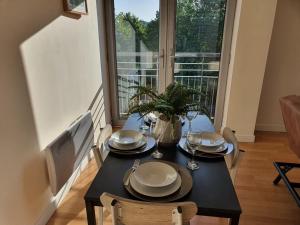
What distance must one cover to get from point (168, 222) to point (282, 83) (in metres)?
2.93

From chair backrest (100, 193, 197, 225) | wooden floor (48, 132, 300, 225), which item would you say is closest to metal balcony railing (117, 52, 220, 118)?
wooden floor (48, 132, 300, 225)

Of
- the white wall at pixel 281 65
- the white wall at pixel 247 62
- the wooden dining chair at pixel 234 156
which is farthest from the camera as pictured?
the white wall at pixel 281 65

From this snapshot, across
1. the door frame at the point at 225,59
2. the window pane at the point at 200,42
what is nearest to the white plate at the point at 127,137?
the window pane at the point at 200,42

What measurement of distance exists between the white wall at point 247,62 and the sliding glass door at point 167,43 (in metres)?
0.29

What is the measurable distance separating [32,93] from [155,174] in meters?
1.00

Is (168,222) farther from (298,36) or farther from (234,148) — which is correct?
(298,36)

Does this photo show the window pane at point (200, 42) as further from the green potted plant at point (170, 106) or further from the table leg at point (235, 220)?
the table leg at point (235, 220)

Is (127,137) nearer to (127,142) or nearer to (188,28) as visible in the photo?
(127,142)

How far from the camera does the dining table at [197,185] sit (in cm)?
100

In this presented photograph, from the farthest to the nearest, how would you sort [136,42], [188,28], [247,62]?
1. [136,42]
2. [188,28]
3. [247,62]

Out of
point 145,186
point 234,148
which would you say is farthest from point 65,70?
point 234,148

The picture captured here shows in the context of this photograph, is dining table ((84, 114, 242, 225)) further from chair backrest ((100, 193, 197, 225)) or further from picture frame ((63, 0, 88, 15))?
picture frame ((63, 0, 88, 15))

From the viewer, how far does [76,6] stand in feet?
7.06

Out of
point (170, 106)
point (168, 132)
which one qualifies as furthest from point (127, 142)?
point (170, 106)
